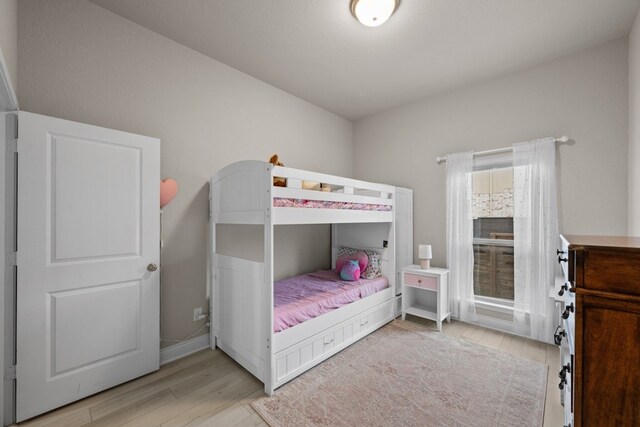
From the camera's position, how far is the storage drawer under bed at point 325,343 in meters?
2.01

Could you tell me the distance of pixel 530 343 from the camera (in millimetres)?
2662

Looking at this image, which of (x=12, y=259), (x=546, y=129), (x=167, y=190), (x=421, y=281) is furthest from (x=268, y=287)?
(x=546, y=129)

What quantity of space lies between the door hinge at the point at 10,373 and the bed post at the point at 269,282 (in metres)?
1.51

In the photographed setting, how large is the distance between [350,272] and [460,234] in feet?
4.46

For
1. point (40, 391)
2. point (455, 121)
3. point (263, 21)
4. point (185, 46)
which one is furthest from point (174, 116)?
point (455, 121)

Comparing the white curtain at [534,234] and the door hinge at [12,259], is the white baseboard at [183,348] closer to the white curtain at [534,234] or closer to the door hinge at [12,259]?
the door hinge at [12,259]

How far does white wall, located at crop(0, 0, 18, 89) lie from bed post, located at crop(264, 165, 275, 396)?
1459mm

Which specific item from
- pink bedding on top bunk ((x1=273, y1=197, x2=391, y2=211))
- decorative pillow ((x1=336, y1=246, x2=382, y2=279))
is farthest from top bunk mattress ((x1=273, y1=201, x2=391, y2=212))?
decorative pillow ((x1=336, y1=246, x2=382, y2=279))

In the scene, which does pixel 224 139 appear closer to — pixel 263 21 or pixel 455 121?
pixel 263 21

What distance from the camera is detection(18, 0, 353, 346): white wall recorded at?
1.88 metres

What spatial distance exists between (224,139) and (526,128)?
123 inches

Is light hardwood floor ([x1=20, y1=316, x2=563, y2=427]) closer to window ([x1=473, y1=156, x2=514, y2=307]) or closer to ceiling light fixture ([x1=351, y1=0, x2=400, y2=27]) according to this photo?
window ([x1=473, y1=156, x2=514, y2=307])

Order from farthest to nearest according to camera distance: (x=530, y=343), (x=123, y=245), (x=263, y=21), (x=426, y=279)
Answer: (x=426, y=279)
(x=530, y=343)
(x=263, y=21)
(x=123, y=245)

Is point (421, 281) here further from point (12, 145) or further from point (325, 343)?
point (12, 145)
